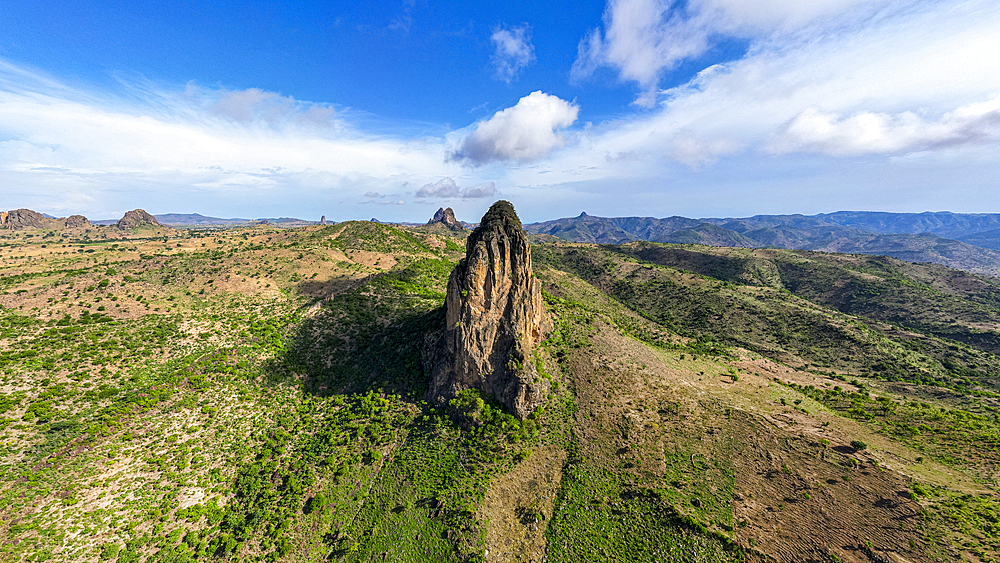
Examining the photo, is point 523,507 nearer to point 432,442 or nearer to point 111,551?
point 432,442

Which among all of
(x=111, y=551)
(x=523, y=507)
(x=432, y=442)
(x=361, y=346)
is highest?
(x=361, y=346)

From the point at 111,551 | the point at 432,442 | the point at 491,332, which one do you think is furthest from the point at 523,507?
the point at 111,551

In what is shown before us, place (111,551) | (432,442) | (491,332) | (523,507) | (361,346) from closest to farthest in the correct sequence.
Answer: (111,551) < (523,507) < (432,442) < (491,332) < (361,346)

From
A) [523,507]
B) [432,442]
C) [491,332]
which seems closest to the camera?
[523,507]

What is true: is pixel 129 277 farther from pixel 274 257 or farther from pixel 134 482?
pixel 134 482

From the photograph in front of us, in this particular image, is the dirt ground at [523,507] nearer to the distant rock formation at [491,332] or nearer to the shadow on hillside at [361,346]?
the distant rock formation at [491,332]

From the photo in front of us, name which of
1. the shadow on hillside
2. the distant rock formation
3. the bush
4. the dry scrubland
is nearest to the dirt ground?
the dry scrubland
